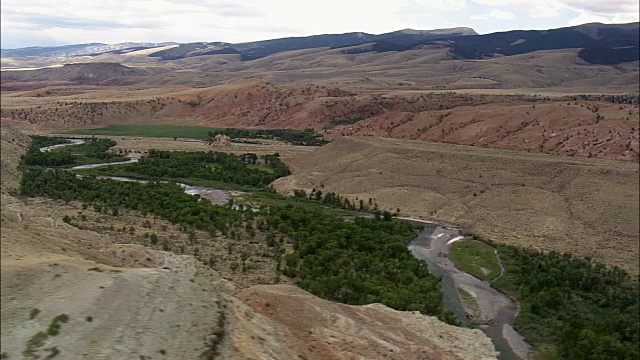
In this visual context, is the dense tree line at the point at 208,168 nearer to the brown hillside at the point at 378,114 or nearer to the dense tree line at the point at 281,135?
the dense tree line at the point at 281,135

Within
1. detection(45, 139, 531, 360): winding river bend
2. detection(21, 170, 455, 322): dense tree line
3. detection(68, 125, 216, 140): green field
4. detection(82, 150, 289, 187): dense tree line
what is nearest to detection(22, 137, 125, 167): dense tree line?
detection(82, 150, 289, 187): dense tree line

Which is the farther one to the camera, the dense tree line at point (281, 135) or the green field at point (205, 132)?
the green field at point (205, 132)

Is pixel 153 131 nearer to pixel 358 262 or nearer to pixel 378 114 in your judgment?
pixel 378 114

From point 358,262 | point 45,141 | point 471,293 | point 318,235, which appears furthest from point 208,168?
point 471,293

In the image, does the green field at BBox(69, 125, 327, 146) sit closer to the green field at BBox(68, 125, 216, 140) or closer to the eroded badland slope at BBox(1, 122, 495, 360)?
the green field at BBox(68, 125, 216, 140)

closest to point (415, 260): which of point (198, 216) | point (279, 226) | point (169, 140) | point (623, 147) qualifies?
point (279, 226)

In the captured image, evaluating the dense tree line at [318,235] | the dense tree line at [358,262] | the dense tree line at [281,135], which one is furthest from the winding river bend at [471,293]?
the dense tree line at [281,135]
